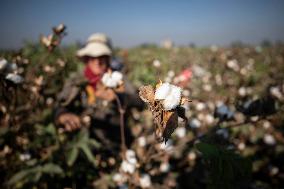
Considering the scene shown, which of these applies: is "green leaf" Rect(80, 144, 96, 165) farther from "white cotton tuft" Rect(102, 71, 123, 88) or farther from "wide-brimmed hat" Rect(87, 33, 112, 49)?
"wide-brimmed hat" Rect(87, 33, 112, 49)

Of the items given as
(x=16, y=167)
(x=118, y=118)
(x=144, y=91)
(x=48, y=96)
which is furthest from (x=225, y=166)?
(x=48, y=96)

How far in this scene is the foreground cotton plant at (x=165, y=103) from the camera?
744mm

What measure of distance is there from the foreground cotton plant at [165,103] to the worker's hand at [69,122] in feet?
4.85

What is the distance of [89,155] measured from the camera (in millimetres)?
1804

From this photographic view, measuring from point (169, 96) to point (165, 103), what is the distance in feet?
0.08

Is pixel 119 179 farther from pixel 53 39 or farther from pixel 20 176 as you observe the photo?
pixel 53 39

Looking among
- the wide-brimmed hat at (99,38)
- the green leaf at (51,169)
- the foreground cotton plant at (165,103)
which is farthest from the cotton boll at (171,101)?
the wide-brimmed hat at (99,38)

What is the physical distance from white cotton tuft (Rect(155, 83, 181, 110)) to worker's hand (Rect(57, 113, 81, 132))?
153 centimetres

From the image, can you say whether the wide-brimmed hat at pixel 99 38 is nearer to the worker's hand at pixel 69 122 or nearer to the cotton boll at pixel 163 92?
the worker's hand at pixel 69 122

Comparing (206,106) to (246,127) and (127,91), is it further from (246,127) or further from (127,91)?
(127,91)

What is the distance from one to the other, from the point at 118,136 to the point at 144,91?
2171 mm

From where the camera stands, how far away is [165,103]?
0.74m

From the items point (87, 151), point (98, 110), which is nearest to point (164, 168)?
point (87, 151)

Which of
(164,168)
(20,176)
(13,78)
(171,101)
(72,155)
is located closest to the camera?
(171,101)
